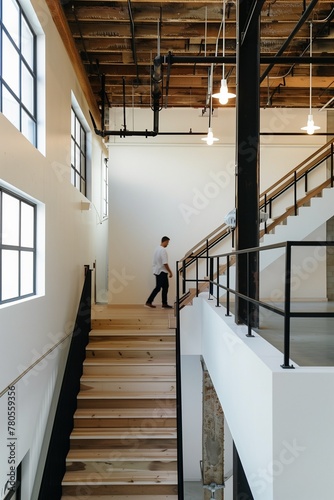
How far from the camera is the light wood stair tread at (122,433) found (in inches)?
204

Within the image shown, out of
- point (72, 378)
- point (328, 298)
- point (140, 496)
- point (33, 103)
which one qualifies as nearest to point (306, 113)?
point (328, 298)

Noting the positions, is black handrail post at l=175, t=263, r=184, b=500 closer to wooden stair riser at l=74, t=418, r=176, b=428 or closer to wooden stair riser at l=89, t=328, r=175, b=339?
wooden stair riser at l=74, t=418, r=176, b=428

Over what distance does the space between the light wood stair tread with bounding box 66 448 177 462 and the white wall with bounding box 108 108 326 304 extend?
424 centimetres

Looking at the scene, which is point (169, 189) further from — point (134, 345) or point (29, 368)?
point (29, 368)

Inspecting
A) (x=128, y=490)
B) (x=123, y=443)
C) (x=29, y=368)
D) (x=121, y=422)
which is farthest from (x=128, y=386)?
(x=29, y=368)

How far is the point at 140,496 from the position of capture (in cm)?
471

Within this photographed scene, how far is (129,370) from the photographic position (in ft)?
19.6

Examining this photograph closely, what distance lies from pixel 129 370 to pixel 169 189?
4.48 metres

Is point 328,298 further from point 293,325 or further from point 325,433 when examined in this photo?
point 325,433

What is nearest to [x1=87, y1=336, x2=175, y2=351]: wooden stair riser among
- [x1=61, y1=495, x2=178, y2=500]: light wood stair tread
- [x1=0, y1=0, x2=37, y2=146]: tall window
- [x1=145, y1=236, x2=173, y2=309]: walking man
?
[x1=145, y1=236, x2=173, y2=309]: walking man

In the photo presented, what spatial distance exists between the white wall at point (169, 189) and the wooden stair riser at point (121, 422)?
3.87 meters

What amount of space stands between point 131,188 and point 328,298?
490cm

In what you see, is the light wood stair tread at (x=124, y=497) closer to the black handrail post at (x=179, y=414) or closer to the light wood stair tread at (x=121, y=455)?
the black handrail post at (x=179, y=414)

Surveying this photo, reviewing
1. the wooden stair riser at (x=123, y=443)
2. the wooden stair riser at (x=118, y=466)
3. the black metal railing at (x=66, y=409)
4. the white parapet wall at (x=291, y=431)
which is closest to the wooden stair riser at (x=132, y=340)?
the black metal railing at (x=66, y=409)
